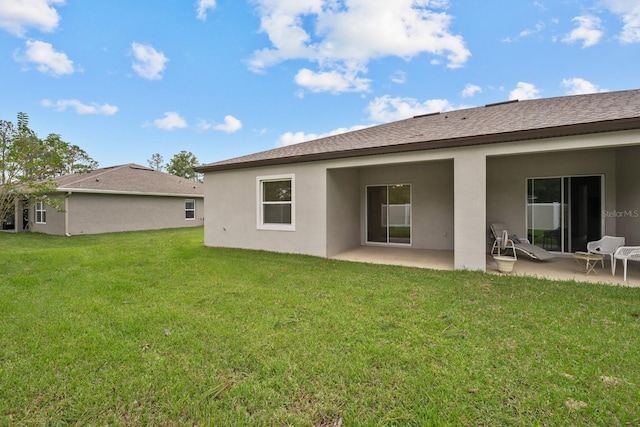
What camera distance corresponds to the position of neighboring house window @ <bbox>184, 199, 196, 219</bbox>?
800 inches

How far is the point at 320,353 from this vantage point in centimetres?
300

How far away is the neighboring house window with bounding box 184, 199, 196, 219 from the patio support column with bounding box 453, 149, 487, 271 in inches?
737

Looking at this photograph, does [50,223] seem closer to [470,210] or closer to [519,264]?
[470,210]

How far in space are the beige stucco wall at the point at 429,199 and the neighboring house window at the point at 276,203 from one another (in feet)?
11.4

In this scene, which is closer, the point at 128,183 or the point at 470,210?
the point at 470,210

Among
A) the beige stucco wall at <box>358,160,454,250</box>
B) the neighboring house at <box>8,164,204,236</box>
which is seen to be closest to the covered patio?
the beige stucco wall at <box>358,160,454,250</box>

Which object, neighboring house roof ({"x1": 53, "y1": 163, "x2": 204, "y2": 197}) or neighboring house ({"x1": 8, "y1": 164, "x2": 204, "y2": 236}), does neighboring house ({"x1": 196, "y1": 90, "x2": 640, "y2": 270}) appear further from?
neighboring house ({"x1": 8, "y1": 164, "x2": 204, "y2": 236})

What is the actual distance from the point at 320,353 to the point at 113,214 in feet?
59.4

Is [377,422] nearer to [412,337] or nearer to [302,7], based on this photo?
[412,337]

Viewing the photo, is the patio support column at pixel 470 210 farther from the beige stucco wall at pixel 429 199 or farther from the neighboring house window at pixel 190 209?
the neighboring house window at pixel 190 209

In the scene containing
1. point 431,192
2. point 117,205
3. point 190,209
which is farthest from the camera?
point 190,209

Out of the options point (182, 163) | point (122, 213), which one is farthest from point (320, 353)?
point (182, 163)

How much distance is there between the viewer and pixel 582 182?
7.88 metres

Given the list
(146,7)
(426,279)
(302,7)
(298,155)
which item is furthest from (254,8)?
(426,279)
